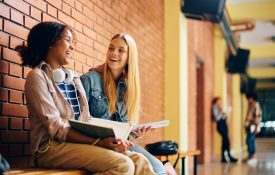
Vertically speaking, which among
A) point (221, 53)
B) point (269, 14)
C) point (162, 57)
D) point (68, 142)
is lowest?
point (68, 142)

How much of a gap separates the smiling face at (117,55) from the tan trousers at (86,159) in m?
0.74

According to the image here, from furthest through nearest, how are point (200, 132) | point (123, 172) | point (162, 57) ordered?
point (200, 132), point (162, 57), point (123, 172)

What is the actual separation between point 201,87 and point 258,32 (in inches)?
180

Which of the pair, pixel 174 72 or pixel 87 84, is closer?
pixel 87 84

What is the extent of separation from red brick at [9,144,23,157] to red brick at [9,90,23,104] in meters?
0.24

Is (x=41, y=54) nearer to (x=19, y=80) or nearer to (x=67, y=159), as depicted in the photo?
(x=19, y=80)

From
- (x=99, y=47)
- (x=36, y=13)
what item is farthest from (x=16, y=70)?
Result: (x=99, y=47)

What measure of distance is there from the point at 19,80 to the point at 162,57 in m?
3.54

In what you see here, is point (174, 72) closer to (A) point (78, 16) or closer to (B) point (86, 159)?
(A) point (78, 16)

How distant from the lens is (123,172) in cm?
198

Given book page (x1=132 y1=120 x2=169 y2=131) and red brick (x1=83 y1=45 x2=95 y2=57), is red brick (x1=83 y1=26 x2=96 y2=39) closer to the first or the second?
red brick (x1=83 y1=45 x2=95 y2=57)

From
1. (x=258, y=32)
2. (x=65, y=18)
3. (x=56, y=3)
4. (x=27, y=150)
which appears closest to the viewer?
(x=27, y=150)

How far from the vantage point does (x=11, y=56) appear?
2303mm

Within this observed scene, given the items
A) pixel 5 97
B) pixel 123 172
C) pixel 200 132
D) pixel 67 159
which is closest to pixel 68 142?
pixel 67 159
